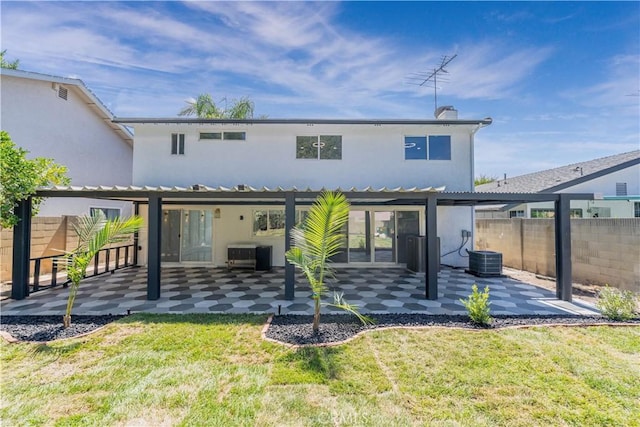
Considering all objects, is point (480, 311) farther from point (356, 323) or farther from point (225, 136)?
point (225, 136)

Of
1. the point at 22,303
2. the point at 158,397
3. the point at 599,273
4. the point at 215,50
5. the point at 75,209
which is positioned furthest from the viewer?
the point at 75,209

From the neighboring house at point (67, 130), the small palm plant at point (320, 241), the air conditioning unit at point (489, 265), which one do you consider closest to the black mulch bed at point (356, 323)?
the small palm plant at point (320, 241)

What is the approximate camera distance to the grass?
9.50ft

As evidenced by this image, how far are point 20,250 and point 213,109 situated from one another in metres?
14.4

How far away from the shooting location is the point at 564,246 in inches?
277

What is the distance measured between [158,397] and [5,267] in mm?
9039

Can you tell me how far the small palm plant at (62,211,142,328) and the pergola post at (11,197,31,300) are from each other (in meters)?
2.74

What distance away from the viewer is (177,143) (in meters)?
10.8

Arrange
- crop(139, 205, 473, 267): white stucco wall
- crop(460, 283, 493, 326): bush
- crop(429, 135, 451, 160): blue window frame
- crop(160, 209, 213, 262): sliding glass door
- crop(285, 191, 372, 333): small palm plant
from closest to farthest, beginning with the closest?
1. crop(285, 191, 372, 333): small palm plant
2. crop(460, 283, 493, 326): bush
3. crop(429, 135, 451, 160): blue window frame
4. crop(139, 205, 473, 267): white stucco wall
5. crop(160, 209, 213, 262): sliding glass door

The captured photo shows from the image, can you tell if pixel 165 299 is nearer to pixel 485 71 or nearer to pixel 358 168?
pixel 358 168

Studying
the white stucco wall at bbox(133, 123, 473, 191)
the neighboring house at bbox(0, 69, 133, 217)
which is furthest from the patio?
the neighboring house at bbox(0, 69, 133, 217)

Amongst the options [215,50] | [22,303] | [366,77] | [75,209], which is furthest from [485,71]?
[75,209]

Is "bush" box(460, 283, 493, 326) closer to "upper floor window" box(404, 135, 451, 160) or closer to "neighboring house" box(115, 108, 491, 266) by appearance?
"neighboring house" box(115, 108, 491, 266)

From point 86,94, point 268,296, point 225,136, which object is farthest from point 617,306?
point 86,94
